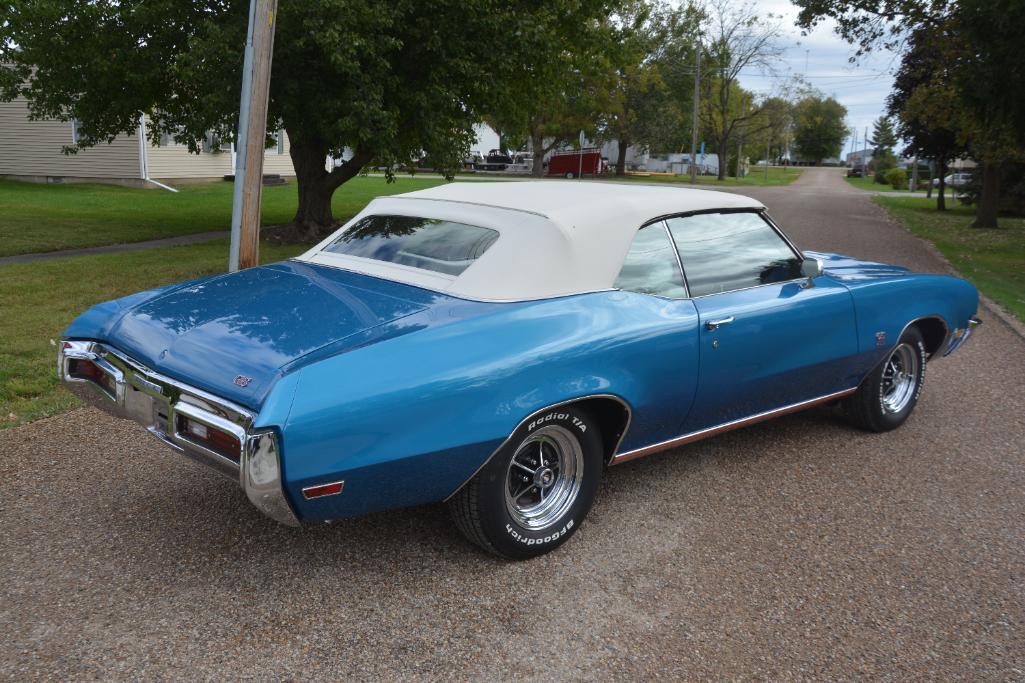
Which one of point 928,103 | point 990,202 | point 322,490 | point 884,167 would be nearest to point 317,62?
point 322,490

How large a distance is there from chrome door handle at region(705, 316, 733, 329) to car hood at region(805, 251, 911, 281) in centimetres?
116

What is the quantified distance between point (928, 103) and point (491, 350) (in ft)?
73.6

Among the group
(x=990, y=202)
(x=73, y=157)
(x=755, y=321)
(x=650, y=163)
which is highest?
(x=650, y=163)

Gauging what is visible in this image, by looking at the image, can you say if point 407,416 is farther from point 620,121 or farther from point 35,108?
point 620,121

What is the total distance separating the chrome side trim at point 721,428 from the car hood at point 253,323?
109 cm

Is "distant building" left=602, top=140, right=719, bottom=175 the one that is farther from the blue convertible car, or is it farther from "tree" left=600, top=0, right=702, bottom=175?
the blue convertible car

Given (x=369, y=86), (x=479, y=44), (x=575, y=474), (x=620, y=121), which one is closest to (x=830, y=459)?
(x=575, y=474)

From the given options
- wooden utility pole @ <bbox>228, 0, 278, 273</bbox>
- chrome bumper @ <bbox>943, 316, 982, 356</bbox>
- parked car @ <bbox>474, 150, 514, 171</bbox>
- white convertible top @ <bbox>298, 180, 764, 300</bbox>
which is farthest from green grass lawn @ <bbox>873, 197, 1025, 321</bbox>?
parked car @ <bbox>474, 150, 514, 171</bbox>

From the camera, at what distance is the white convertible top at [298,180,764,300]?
12.0ft

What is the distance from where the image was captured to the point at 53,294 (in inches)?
349

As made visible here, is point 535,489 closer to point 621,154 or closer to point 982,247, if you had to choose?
point 982,247

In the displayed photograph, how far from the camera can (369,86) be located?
12344mm

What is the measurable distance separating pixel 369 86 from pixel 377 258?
8.91 meters

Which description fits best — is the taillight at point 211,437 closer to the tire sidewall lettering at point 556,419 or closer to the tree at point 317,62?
the tire sidewall lettering at point 556,419
